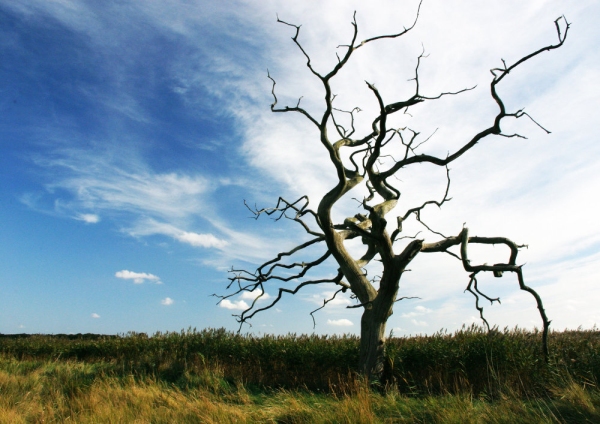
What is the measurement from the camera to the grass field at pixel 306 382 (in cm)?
685

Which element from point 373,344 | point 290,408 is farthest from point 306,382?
point 290,408

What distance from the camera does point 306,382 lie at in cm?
1299

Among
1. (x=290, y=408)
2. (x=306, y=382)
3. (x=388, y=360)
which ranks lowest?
(x=290, y=408)

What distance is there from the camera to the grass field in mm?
6852

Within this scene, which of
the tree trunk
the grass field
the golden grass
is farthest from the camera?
the tree trunk

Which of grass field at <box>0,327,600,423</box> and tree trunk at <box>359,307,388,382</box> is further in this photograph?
tree trunk at <box>359,307,388,382</box>

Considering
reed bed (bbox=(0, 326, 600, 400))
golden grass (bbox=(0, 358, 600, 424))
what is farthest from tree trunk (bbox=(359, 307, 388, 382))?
golden grass (bbox=(0, 358, 600, 424))

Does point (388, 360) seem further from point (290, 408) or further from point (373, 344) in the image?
point (290, 408)

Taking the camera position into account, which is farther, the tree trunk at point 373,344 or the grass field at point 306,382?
the tree trunk at point 373,344

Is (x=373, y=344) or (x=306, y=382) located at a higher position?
(x=373, y=344)

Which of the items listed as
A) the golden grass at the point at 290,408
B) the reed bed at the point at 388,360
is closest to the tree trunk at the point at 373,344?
the reed bed at the point at 388,360

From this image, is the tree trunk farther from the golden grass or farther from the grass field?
the golden grass

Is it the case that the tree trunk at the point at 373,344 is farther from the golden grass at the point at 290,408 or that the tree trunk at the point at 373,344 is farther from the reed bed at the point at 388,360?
the golden grass at the point at 290,408

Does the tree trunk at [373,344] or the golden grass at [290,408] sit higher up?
the tree trunk at [373,344]
